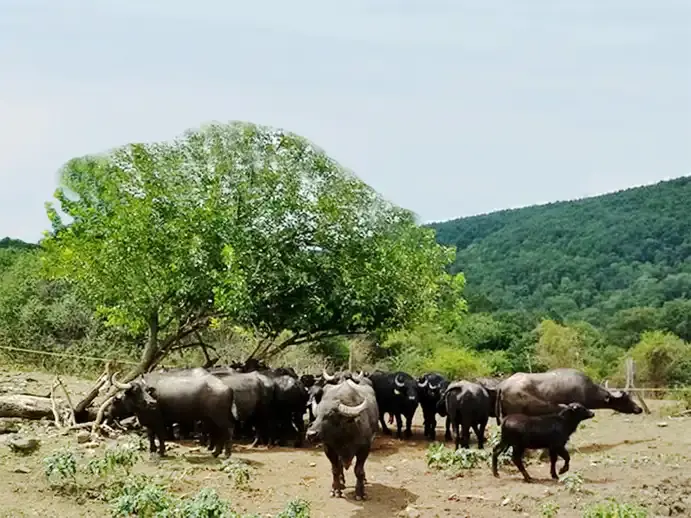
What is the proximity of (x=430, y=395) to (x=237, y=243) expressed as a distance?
16.1 ft

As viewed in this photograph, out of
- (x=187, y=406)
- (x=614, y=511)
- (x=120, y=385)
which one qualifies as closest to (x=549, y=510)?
(x=614, y=511)

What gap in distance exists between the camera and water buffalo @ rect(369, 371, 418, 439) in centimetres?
1700

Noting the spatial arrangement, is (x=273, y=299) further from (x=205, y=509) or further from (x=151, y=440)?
(x=205, y=509)

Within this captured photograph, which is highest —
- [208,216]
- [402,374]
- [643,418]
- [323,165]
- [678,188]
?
[678,188]

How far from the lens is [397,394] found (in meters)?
17.2

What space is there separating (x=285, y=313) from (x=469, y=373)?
57.3ft

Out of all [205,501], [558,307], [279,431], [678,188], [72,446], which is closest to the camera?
[205,501]

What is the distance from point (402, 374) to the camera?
1739cm

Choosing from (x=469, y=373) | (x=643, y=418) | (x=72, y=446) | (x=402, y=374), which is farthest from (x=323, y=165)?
(x=469, y=373)

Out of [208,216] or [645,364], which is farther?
[645,364]

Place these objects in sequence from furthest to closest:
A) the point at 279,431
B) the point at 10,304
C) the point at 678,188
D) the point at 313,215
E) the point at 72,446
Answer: the point at 678,188
the point at 10,304
the point at 313,215
the point at 279,431
the point at 72,446

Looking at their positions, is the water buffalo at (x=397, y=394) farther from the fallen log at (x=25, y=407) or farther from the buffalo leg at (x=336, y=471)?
the fallen log at (x=25, y=407)

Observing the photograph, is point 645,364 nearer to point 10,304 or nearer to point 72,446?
point 10,304

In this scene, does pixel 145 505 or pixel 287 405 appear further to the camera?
pixel 287 405
